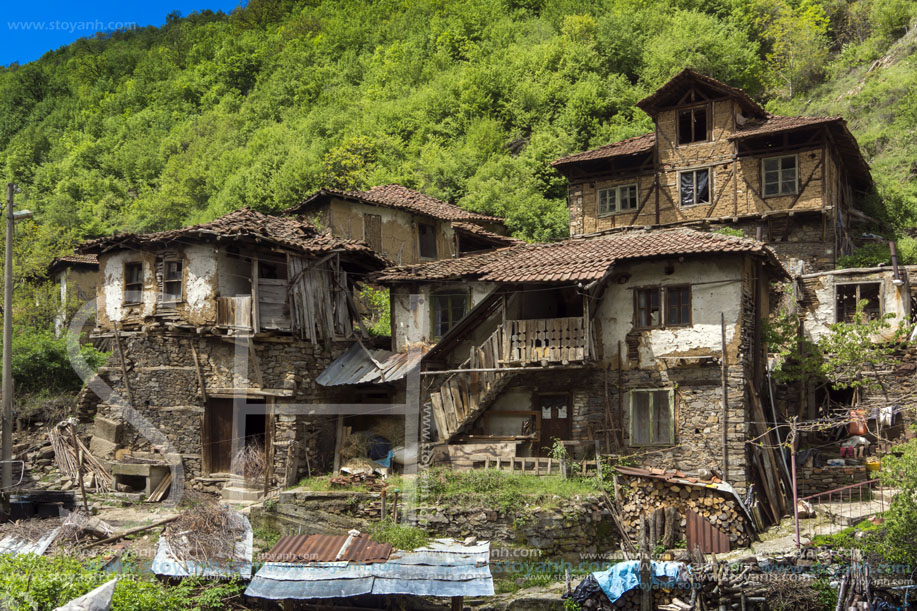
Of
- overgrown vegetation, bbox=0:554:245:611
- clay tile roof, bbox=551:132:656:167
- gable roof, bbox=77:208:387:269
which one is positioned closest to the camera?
overgrown vegetation, bbox=0:554:245:611

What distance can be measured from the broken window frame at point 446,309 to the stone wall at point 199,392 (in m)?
3.32

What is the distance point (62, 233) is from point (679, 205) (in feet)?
108

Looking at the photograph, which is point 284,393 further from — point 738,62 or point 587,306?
point 738,62

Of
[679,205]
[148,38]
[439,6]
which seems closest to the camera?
[679,205]

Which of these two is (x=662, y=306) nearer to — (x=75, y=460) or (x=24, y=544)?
(x=24, y=544)

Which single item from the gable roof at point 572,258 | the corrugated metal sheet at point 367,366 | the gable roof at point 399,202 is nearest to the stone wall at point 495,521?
the corrugated metal sheet at point 367,366

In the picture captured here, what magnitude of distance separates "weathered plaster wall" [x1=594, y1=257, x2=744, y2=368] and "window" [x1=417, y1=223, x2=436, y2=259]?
1158 centimetres

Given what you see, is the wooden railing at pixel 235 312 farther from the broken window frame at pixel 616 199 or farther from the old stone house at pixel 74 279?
the old stone house at pixel 74 279

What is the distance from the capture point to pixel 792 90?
4916 centimetres

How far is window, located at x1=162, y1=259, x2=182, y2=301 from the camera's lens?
23.5 m

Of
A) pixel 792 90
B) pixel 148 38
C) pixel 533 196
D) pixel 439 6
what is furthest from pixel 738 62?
pixel 148 38

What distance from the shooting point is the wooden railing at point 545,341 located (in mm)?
20734

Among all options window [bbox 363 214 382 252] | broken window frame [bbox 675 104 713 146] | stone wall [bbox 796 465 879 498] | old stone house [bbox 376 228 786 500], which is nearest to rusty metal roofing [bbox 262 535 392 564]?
old stone house [bbox 376 228 786 500]

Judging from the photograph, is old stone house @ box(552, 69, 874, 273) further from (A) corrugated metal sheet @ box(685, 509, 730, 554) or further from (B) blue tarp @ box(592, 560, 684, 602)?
(B) blue tarp @ box(592, 560, 684, 602)
